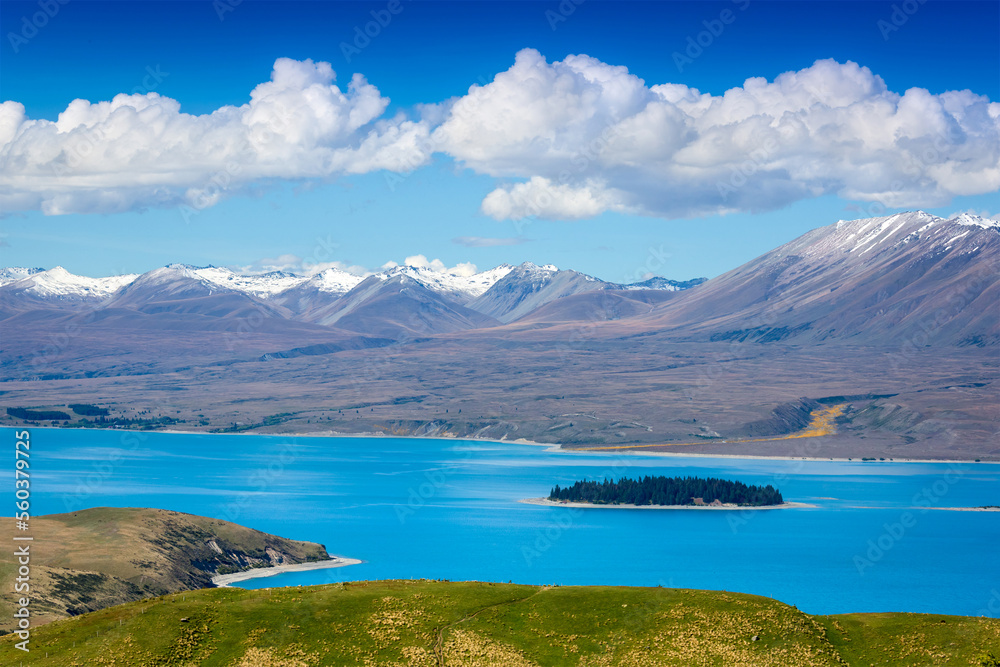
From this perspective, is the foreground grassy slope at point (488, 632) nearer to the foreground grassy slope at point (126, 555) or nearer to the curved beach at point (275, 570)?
the foreground grassy slope at point (126, 555)

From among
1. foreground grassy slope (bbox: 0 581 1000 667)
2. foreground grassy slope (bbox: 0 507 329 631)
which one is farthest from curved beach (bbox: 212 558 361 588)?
foreground grassy slope (bbox: 0 581 1000 667)

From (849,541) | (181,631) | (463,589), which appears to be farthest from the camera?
(849,541)

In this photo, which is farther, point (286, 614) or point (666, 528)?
point (666, 528)

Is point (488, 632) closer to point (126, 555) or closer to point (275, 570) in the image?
point (126, 555)

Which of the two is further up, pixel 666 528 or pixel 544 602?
pixel 544 602

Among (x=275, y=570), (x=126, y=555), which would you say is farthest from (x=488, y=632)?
(x=275, y=570)

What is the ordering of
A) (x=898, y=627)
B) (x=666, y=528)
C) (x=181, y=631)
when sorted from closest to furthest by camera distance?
(x=181, y=631) → (x=898, y=627) → (x=666, y=528)

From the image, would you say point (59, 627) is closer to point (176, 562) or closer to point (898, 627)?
point (898, 627)

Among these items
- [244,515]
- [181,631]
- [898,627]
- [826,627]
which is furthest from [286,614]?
[244,515]

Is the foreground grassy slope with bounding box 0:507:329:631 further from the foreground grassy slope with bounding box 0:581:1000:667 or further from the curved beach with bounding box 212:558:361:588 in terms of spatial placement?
the foreground grassy slope with bounding box 0:581:1000:667
